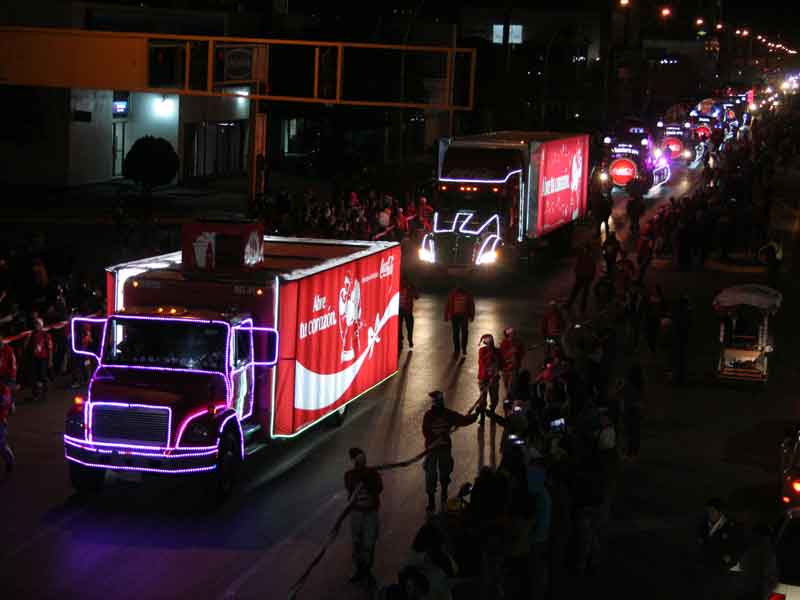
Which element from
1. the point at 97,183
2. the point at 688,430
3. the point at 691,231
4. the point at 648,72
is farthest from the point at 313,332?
the point at 648,72

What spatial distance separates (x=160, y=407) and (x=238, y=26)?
47.0 meters

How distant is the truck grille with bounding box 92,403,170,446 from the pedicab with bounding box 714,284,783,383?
38.7 feet

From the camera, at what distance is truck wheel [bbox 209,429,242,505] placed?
15438 millimetres

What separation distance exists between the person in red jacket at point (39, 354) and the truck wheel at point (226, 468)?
5597 mm

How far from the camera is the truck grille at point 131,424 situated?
15.0 m

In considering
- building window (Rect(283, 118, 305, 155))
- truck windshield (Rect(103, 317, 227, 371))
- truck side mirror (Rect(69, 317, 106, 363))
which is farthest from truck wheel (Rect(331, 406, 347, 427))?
building window (Rect(283, 118, 305, 155))

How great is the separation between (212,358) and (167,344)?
0.60 metres

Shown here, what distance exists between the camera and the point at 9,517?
49.1 ft

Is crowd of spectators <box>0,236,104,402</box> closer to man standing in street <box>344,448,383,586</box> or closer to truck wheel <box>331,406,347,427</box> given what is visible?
truck wheel <box>331,406,347,427</box>

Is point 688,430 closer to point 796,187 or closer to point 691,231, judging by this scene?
point 691,231

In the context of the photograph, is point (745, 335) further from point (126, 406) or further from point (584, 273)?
point (126, 406)

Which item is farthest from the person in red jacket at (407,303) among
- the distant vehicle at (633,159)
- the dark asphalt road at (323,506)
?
the distant vehicle at (633,159)

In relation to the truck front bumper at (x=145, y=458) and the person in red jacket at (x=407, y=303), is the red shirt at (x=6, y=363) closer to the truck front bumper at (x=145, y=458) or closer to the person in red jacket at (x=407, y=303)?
the truck front bumper at (x=145, y=458)

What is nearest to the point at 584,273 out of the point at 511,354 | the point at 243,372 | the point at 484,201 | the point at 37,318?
the point at 484,201
